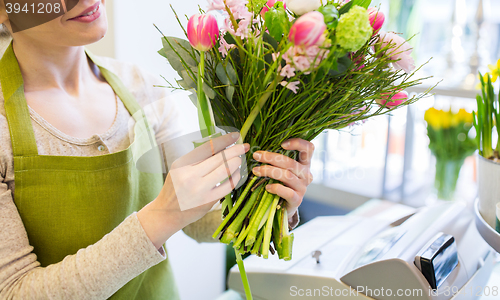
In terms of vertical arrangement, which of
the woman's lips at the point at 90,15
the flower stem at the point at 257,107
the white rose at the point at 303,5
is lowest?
the flower stem at the point at 257,107

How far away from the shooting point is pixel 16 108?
2.25 feet

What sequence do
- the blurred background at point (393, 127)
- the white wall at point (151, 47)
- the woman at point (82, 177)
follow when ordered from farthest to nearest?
the blurred background at point (393, 127) → the white wall at point (151, 47) → the woman at point (82, 177)

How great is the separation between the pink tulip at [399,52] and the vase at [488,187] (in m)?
0.40

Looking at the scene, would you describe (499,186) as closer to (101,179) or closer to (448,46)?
(101,179)

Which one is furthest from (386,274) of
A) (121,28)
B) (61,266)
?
(121,28)

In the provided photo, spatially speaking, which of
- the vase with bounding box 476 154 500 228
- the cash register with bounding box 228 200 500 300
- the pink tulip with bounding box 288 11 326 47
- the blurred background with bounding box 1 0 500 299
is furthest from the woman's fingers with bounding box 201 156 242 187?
the blurred background with bounding box 1 0 500 299

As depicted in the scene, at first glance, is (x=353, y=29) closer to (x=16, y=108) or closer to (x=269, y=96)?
(x=269, y=96)

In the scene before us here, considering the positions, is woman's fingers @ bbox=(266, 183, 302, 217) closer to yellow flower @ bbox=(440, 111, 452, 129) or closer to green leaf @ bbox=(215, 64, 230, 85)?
green leaf @ bbox=(215, 64, 230, 85)

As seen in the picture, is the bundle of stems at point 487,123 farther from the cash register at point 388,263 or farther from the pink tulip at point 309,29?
the pink tulip at point 309,29

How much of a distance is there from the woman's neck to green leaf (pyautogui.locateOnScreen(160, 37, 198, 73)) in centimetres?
34

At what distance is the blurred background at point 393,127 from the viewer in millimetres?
1340

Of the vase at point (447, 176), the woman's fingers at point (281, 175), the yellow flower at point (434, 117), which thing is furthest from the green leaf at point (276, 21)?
the vase at point (447, 176)

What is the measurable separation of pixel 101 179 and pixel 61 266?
0.62 feet

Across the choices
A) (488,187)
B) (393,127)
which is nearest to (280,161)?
(488,187)
